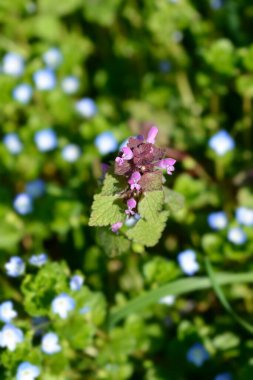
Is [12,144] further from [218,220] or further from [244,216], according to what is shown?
[244,216]

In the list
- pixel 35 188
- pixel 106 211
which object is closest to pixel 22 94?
pixel 35 188

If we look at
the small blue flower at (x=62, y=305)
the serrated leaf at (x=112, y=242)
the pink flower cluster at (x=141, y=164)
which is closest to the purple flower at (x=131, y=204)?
the pink flower cluster at (x=141, y=164)

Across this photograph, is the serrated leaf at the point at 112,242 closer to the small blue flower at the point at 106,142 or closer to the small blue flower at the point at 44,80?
the small blue flower at the point at 106,142

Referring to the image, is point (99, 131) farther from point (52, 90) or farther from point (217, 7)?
point (217, 7)

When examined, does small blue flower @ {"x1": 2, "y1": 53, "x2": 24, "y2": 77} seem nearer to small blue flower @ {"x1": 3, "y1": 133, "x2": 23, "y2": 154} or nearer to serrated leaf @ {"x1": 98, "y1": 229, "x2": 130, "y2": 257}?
small blue flower @ {"x1": 3, "y1": 133, "x2": 23, "y2": 154}

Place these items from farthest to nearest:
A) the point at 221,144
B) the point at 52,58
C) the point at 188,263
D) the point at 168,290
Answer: the point at 52,58
the point at 221,144
the point at 188,263
the point at 168,290

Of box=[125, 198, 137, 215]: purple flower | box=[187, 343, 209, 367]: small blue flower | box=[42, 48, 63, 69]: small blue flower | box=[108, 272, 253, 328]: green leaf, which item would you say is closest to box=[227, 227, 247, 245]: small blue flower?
box=[108, 272, 253, 328]: green leaf
